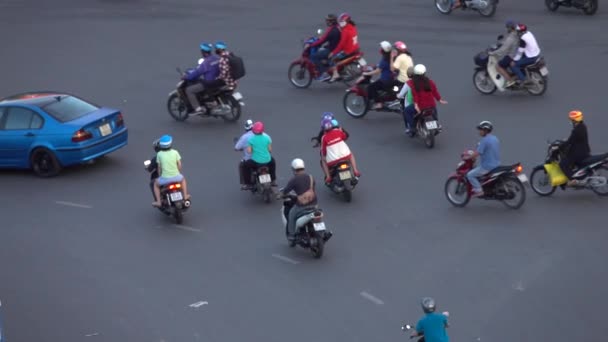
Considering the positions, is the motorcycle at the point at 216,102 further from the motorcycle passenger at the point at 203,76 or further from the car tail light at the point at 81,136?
the car tail light at the point at 81,136

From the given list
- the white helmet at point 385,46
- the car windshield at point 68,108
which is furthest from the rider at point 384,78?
the car windshield at point 68,108

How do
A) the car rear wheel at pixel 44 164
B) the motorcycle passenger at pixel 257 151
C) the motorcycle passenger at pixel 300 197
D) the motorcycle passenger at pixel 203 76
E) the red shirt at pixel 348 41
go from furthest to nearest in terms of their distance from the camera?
1. the red shirt at pixel 348 41
2. the motorcycle passenger at pixel 203 76
3. the car rear wheel at pixel 44 164
4. the motorcycle passenger at pixel 257 151
5. the motorcycle passenger at pixel 300 197

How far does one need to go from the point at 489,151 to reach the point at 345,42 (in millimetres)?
8300

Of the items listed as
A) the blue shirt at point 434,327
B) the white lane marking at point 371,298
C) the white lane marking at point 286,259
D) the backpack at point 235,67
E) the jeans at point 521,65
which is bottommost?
the white lane marking at point 371,298

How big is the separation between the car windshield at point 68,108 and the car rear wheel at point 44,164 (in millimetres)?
713

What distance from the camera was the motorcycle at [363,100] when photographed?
22844 millimetres

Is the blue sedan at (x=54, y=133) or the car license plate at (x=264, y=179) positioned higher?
the blue sedan at (x=54, y=133)

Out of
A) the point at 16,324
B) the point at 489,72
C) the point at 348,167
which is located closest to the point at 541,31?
the point at 489,72

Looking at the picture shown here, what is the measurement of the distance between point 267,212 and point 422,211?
2.61 m

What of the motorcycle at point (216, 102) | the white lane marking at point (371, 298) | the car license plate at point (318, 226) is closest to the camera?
the white lane marking at point (371, 298)

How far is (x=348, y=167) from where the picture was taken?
18453 mm

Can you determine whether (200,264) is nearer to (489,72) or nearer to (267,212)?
(267,212)

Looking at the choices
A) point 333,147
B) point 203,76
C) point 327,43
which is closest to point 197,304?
point 333,147

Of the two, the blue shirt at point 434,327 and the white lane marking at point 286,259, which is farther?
the white lane marking at point 286,259
